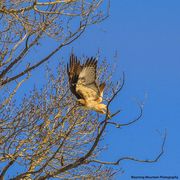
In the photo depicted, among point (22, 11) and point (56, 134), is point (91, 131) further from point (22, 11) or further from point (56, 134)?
point (22, 11)

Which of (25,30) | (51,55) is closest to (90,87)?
(51,55)

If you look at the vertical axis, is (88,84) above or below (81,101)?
above

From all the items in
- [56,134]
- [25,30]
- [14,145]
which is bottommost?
[14,145]

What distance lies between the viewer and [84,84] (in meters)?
8.32

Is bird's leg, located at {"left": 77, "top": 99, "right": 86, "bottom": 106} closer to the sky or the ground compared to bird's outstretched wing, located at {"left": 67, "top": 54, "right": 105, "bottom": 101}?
closer to the ground

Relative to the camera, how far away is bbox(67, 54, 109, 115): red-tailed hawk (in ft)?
26.9

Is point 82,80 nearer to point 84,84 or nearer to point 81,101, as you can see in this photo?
point 84,84

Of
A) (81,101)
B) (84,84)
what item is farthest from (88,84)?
(81,101)

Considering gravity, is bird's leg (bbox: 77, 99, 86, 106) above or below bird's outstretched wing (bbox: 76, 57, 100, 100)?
below

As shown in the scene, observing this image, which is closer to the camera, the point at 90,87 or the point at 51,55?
the point at 90,87

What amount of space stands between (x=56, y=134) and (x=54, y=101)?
3.33 feet

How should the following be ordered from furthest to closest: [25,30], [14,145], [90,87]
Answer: [14,145] < [25,30] < [90,87]

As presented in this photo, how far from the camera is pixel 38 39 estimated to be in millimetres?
8891

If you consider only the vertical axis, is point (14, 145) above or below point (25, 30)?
below
